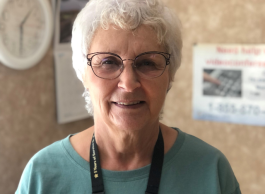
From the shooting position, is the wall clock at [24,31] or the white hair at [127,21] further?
the wall clock at [24,31]

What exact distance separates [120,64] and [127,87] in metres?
0.08

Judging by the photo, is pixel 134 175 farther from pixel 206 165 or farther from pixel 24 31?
pixel 24 31

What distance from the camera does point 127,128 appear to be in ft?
3.20

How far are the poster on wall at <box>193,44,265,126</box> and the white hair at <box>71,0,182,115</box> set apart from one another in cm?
122

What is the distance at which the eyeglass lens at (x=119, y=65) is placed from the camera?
0.95 metres

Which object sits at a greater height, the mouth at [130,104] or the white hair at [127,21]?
the white hair at [127,21]

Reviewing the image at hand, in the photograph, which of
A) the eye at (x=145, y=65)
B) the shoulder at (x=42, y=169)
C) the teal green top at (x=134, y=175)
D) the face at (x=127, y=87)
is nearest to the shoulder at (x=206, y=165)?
the teal green top at (x=134, y=175)

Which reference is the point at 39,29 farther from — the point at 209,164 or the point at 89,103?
the point at 209,164

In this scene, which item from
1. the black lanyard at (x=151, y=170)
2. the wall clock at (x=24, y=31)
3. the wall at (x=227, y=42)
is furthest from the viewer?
the wall at (x=227, y=42)

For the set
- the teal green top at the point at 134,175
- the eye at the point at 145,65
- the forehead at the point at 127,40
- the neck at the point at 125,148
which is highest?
the forehead at the point at 127,40

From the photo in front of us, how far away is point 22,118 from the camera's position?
1.90 metres

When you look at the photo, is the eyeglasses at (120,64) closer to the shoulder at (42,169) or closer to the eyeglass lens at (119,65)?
the eyeglass lens at (119,65)

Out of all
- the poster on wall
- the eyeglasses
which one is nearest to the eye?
the eyeglasses

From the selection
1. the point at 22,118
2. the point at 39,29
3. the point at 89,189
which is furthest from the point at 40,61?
the point at 89,189
